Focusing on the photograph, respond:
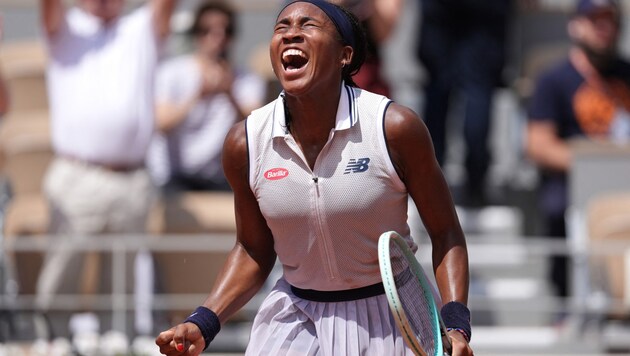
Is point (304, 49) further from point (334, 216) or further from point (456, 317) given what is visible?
point (456, 317)

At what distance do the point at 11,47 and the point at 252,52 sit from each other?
166 cm

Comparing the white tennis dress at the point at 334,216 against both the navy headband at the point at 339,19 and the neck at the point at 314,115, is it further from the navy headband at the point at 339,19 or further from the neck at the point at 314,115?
the navy headband at the point at 339,19

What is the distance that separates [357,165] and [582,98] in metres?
4.27

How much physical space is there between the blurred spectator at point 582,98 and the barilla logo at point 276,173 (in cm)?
404

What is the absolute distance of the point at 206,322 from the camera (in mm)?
4504

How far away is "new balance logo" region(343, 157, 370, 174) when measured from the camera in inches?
175

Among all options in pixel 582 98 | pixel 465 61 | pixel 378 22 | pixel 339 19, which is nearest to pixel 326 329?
pixel 339 19

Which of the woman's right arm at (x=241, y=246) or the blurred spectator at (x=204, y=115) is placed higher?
the blurred spectator at (x=204, y=115)

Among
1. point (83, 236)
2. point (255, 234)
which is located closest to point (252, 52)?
point (83, 236)

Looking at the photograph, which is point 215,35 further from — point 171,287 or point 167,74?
point 171,287

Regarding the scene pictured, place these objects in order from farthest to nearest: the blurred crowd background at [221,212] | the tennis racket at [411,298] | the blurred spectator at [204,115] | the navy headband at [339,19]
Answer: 1. the blurred spectator at [204,115]
2. the blurred crowd background at [221,212]
3. the navy headband at [339,19]
4. the tennis racket at [411,298]

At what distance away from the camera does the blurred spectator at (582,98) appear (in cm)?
835

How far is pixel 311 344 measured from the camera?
14.9ft

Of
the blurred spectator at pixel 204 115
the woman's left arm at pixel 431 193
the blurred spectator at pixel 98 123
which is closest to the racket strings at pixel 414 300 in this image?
the woman's left arm at pixel 431 193
